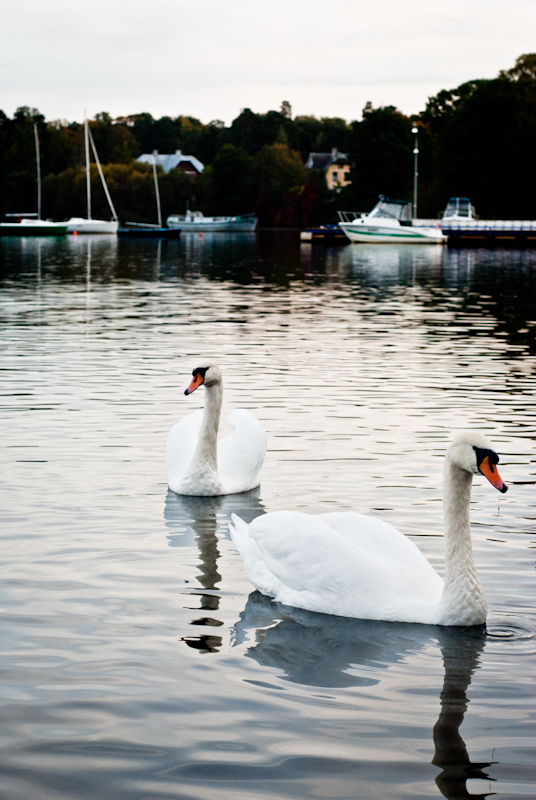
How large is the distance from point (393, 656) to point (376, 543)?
0.93 metres

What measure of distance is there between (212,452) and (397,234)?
84001mm

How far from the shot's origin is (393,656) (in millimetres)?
6523

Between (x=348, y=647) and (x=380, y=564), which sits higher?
(x=380, y=564)

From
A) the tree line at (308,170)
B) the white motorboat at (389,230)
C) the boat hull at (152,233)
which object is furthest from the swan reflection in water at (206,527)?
the boat hull at (152,233)

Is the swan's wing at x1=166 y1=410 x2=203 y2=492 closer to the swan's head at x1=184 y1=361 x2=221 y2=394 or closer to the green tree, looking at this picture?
the swan's head at x1=184 y1=361 x2=221 y2=394

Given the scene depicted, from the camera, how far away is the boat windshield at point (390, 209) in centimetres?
9419

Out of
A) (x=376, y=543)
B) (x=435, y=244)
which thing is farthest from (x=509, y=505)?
(x=435, y=244)

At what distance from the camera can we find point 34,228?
10912cm

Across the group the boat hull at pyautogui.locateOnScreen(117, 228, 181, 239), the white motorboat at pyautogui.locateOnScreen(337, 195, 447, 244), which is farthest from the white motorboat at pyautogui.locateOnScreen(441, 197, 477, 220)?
the boat hull at pyautogui.locateOnScreen(117, 228, 181, 239)

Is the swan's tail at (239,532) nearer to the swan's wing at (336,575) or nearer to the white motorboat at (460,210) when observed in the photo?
the swan's wing at (336,575)

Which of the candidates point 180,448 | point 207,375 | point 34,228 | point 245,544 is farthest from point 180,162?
point 245,544

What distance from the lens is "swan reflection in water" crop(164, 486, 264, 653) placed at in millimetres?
7311

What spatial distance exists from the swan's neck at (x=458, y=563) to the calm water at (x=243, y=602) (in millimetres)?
155

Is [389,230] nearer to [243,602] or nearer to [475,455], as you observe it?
[243,602]
